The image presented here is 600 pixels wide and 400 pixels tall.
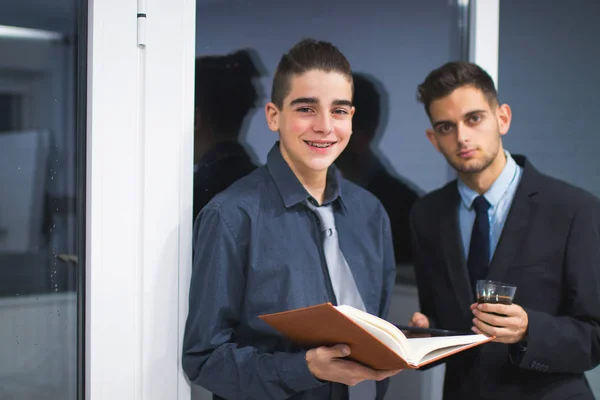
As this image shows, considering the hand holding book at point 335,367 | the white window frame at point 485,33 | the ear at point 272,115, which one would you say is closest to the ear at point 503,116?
the white window frame at point 485,33

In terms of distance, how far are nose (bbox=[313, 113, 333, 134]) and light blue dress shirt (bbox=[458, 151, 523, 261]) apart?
674 mm

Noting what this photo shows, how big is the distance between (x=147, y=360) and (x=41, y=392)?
0.92 feet

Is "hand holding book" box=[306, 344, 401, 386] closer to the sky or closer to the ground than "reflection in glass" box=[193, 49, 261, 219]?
closer to the ground

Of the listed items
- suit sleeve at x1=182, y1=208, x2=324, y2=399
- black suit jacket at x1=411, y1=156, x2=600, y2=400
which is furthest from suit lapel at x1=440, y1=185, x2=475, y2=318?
suit sleeve at x1=182, y1=208, x2=324, y2=399

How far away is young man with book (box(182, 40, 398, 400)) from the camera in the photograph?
64.2 inches

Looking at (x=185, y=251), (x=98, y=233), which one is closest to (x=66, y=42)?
(x=98, y=233)

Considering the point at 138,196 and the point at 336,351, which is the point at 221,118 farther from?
the point at 336,351

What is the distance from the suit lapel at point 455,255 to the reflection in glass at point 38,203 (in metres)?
1.23

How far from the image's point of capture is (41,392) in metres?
1.62

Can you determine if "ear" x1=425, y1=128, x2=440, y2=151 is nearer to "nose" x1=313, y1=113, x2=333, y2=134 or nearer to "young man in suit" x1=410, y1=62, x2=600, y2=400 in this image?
"young man in suit" x1=410, y1=62, x2=600, y2=400

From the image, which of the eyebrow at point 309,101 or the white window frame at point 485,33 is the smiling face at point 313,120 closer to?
the eyebrow at point 309,101

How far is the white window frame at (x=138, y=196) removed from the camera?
164cm

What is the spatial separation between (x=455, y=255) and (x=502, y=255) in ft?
0.53

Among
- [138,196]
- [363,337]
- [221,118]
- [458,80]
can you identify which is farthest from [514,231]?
[138,196]
